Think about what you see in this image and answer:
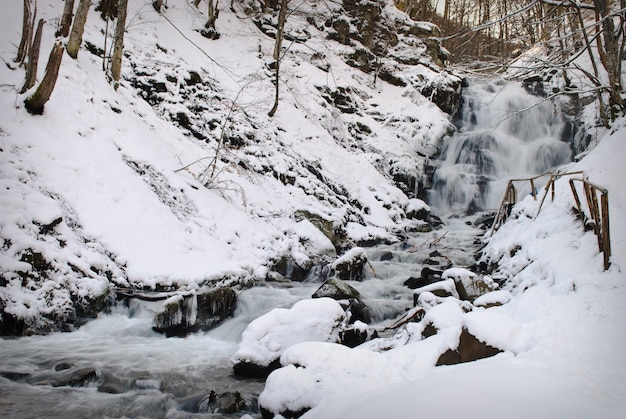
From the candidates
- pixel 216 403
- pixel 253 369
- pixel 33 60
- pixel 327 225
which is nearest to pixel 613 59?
pixel 327 225

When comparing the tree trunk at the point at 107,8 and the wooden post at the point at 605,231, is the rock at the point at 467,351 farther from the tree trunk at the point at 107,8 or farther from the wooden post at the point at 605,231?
the tree trunk at the point at 107,8

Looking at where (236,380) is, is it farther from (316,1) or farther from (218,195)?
(316,1)

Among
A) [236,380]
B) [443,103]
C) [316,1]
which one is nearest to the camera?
[236,380]

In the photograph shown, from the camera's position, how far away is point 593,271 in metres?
3.54

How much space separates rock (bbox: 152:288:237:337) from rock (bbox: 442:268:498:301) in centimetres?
354

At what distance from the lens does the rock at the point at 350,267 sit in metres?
7.70

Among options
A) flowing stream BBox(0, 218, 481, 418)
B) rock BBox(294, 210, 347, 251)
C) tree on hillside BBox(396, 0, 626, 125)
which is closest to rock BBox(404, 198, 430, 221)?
rock BBox(294, 210, 347, 251)

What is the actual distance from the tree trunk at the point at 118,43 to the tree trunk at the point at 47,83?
258cm

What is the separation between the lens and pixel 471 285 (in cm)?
538

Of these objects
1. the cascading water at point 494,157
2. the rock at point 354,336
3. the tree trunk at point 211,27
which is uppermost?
the tree trunk at point 211,27

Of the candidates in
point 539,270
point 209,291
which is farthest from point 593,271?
point 209,291

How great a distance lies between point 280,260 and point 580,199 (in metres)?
5.37

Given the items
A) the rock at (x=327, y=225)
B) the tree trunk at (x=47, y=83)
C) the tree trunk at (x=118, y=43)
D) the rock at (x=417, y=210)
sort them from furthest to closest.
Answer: the rock at (x=417, y=210) < the rock at (x=327, y=225) < the tree trunk at (x=118, y=43) < the tree trunk at (x=47, y=83)

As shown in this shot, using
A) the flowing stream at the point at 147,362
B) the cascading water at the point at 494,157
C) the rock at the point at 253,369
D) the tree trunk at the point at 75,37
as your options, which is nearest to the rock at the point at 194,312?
the flowing stream at the point at 147,362
